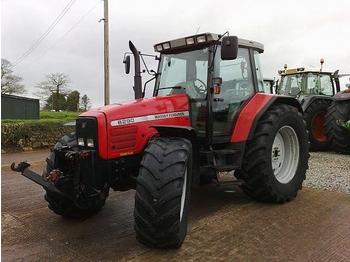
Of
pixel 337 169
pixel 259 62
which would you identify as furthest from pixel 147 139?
pixel 337 169

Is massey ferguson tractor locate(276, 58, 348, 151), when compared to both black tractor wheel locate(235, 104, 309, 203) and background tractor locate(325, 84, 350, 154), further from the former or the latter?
black tractor wheel locate(235, 104, 309, 203)

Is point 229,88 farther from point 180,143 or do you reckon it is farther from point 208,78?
point 180,143

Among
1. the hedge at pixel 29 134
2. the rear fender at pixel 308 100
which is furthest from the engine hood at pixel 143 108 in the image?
the hedge at pixel 29 134

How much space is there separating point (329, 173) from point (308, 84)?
515cm

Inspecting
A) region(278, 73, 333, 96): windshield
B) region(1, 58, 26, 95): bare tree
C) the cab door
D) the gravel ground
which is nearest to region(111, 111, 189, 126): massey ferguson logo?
the cab door

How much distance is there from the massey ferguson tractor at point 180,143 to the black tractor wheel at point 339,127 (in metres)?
4.60

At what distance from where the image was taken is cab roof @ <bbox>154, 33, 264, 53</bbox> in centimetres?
504

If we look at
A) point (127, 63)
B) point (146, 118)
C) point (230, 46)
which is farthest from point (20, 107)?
point (230, 46)

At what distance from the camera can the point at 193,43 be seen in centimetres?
517

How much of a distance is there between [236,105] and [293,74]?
7352 mm

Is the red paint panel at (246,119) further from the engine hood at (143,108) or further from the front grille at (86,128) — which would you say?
the front grille at (86,128)

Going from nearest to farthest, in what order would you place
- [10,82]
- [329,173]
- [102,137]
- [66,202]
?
1. [102,137]
2. [66,202]
3. [329,173]
4. [10,82]

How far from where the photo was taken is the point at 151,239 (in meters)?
3.70

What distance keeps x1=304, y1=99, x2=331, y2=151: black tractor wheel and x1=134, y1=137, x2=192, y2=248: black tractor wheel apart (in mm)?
8259
